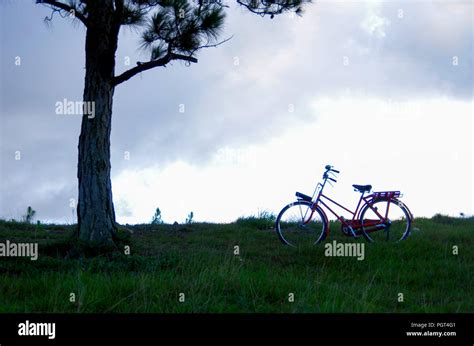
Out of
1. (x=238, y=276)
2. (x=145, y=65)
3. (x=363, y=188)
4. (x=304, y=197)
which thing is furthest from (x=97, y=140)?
(x=363, y=188)

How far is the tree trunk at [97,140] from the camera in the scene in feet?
32.1

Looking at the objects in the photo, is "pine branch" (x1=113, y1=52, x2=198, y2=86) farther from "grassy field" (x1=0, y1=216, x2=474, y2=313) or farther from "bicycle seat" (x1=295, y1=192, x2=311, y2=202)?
"bicycle seat" (x1=295, y1=192, x2=311, y2=202)

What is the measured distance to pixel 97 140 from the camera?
9.80m

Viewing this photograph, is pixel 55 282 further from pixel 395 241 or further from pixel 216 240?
pixel 395 241

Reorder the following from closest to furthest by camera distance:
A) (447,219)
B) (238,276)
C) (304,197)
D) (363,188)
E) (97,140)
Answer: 1. (238,276)
2. (97,140)
3. (304,197)
4. (363,188)
5. (447,219)

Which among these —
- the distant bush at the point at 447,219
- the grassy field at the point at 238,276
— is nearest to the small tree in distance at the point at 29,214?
the grassy field at the point at 238,276

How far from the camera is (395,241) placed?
10602 mm

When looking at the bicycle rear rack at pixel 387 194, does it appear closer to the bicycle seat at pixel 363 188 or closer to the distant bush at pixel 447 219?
the bicycle seat at pixel 363 188

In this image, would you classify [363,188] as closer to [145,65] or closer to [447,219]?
[145,65]

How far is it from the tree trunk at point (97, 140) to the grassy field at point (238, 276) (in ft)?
2.02

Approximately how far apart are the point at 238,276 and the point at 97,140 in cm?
387

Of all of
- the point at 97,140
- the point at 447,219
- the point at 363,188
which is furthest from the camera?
the point at 447,219
